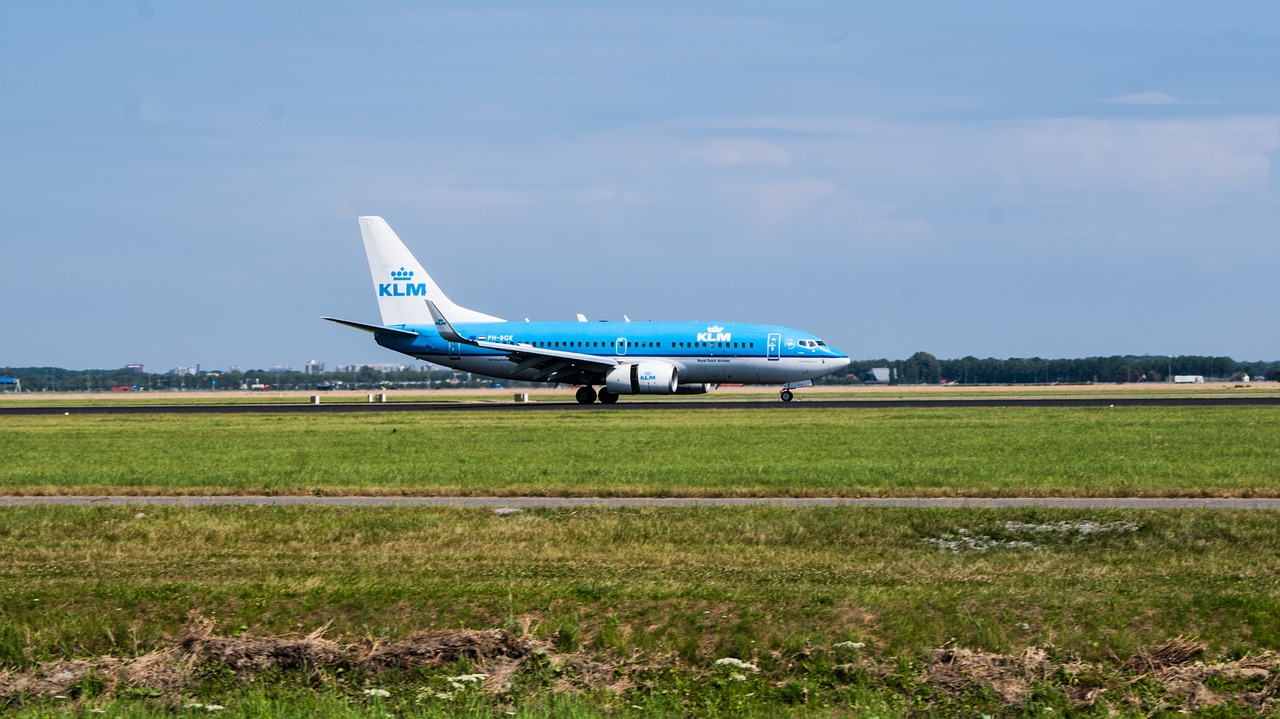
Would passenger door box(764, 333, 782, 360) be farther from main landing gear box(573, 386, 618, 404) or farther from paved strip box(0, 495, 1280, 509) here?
paved strip box(0, 495, 1280, 509)

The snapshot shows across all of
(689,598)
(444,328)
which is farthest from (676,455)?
(444,328)

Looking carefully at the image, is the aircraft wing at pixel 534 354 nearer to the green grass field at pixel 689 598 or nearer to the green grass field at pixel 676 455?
the green grass field at pixel 676 455

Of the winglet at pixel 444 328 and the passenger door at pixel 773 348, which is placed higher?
the winglet at pixel 444 328

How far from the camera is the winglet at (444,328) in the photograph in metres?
68.8

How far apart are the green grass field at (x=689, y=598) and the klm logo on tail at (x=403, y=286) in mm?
53700

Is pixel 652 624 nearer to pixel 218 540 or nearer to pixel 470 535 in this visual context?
pixel 470 535

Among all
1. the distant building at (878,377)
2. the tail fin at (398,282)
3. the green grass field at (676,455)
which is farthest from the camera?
the distant building at (878,377)

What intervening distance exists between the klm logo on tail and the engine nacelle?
1402 cm

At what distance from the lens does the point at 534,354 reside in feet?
216

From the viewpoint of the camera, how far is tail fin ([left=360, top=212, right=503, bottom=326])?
73.4m

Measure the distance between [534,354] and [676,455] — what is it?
33.2 m

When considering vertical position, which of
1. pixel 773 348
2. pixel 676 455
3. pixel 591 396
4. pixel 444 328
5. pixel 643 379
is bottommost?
pixel 676 455

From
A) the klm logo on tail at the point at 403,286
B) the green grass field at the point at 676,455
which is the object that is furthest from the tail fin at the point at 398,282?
the green grass field at the point at 676,455

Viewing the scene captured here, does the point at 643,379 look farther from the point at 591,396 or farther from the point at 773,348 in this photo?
the point at 773,348
